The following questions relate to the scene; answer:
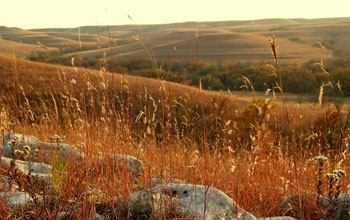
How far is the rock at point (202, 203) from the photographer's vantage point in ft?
7.50

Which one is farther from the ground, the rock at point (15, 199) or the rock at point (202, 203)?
the rock at point (15, 199)

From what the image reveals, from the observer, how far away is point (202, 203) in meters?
2.43

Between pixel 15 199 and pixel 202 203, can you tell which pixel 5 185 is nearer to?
pixel 15 199

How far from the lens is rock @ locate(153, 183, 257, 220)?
2.29 m

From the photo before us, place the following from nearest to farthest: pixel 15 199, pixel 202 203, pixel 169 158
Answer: pixel 15 199, pixel 202 203, pixel 169 158

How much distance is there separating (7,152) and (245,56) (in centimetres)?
4090

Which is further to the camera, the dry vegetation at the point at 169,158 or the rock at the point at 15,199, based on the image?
the dry vegetation at the point at 169,158

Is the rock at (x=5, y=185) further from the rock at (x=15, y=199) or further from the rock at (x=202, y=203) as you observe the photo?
the rock at (x=202, y=203)

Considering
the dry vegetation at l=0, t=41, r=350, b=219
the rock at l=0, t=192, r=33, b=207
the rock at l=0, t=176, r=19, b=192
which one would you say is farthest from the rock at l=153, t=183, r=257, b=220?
the rock at l=0, t=176, r=19, b=192

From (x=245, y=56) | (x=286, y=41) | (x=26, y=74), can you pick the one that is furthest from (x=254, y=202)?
(x=286, y=41)

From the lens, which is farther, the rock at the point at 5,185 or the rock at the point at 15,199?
the rock at the point at 5,185

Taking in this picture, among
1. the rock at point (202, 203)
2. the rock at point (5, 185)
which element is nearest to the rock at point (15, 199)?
the rock at point (5, 185)

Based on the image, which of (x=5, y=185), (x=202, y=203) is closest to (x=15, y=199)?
(x=5, y=185)

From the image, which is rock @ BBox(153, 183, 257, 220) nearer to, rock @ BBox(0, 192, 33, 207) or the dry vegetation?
the dry vegetation
